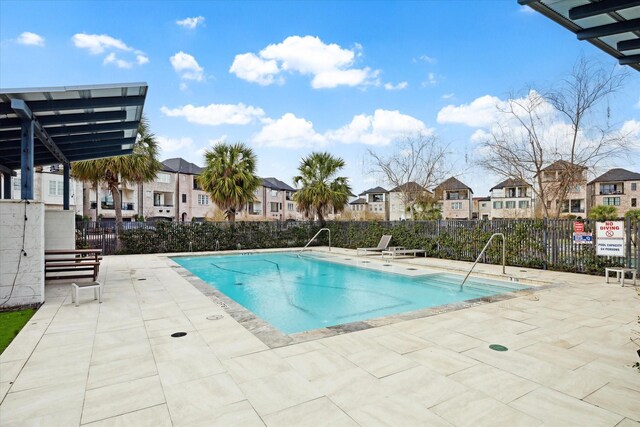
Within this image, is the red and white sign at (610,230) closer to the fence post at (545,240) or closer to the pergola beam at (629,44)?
the fence post at (545,240)

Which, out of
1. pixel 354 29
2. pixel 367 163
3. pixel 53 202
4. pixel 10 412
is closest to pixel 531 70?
pixel 354 29

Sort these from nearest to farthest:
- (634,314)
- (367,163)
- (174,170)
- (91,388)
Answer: (91,388) < (634,314) < (367,163) < (174,170)

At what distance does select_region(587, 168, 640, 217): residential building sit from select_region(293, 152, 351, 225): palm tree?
42.1 meters

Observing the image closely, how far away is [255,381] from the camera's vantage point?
11.3 feet

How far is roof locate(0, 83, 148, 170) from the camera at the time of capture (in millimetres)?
6368

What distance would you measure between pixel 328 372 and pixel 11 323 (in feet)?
16.5

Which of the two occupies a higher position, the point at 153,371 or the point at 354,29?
the point at 354,29

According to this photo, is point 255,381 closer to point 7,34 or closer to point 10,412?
point 10,412

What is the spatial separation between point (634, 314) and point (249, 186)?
16.0m

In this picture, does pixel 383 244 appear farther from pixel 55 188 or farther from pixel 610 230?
pixel 55 188

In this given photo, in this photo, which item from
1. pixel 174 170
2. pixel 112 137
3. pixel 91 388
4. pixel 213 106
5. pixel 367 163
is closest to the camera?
pixel 91 388

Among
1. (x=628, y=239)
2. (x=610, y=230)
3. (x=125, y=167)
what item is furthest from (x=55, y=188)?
(x=628, y=239)

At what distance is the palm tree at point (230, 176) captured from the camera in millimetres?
18547

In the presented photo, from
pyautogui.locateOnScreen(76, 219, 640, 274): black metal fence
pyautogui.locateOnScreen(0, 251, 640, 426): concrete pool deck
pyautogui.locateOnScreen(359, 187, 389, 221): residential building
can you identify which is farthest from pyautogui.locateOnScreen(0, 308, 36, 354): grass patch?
pyautogui.locateOnScreen(359, 187, 389, 221): residential building
